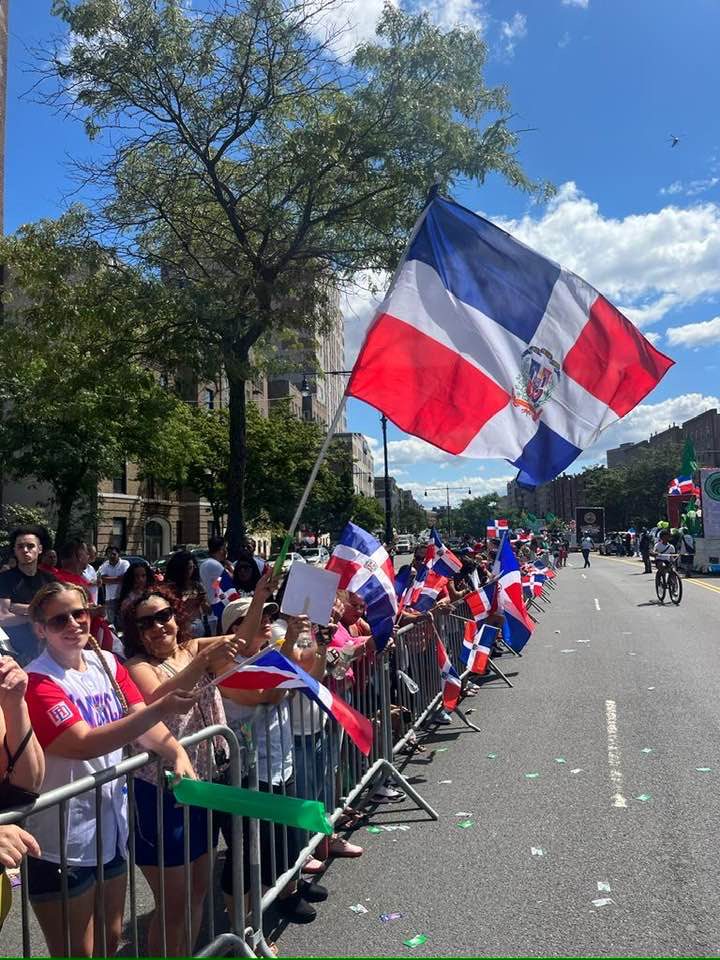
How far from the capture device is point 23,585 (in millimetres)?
7066

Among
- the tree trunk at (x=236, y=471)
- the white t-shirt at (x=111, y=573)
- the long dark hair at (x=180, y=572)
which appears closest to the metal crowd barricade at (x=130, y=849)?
the long dark hair at (x=180, y=572)

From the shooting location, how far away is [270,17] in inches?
524

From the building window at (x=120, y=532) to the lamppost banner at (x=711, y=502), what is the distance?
93.5 feet

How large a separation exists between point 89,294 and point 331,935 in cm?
1272

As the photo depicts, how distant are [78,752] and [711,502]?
103 ft

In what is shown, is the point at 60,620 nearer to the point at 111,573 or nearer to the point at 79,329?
the point at 111,573

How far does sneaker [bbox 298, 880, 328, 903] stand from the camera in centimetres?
435

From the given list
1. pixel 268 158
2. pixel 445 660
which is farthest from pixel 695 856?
pixel 268 158

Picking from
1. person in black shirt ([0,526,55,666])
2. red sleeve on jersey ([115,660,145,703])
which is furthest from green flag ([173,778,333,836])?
person in black shirt ([0,526,55,666])

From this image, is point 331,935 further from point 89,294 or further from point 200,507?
point 200,507

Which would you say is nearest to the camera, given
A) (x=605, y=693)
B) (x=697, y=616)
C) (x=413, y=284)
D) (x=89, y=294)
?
(x=413, y=284)

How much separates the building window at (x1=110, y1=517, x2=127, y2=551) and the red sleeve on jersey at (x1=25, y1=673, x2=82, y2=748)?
4231 centimetres

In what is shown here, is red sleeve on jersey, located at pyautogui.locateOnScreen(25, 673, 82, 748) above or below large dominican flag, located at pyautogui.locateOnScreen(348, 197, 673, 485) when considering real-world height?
below

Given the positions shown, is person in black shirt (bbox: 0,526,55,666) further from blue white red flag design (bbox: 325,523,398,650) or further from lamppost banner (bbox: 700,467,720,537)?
lamppost banner (bbox: 700,467,720,537)
